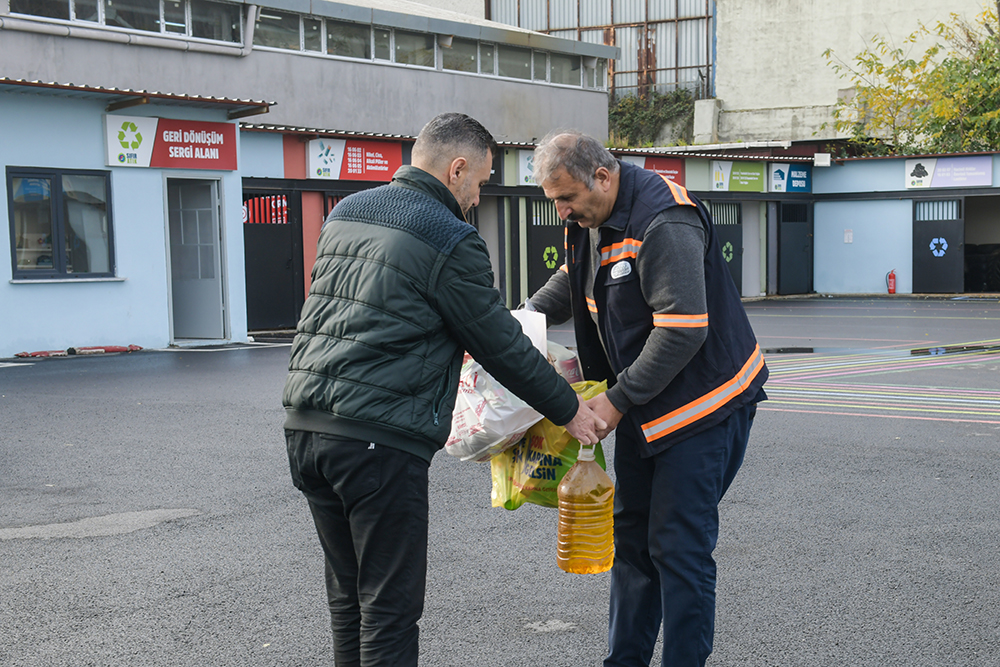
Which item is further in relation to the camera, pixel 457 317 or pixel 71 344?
pixel 71 344

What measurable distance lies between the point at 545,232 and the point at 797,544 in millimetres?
19389

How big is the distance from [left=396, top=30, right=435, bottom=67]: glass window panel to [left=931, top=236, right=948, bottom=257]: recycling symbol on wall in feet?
46.7

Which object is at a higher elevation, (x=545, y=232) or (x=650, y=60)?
(x=650, y=60)

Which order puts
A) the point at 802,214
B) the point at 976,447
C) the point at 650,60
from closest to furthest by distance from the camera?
the point at 976,447
the point at 802,214
the point at 650,60

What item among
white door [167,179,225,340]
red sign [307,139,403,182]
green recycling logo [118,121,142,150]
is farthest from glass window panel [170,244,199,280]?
red sign [307,139,403,182]

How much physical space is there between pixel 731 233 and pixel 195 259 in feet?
49.0

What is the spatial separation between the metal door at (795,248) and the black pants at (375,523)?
2709 cm

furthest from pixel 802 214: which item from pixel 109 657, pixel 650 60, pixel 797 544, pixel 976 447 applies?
pixel 109 657

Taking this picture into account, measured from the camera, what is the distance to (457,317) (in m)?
2.93

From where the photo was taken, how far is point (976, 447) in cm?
763

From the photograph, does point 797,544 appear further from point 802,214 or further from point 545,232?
point 802,214

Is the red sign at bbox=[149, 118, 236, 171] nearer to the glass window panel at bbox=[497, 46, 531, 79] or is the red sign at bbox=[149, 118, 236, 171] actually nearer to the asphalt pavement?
the asphalt pavement

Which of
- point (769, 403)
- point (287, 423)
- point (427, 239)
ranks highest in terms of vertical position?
point (427, 239)

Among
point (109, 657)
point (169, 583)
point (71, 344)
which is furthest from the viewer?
point (71, 344)
